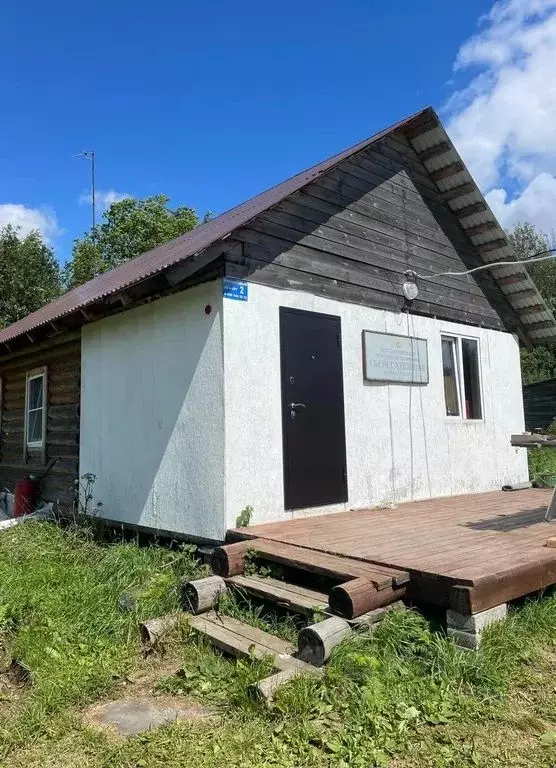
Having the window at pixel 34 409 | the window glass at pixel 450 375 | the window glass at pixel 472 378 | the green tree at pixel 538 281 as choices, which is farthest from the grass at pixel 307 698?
the green tree at pixel 538 281

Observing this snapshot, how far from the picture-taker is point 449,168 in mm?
8781

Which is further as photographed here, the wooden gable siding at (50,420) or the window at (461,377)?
the window at (461,377)

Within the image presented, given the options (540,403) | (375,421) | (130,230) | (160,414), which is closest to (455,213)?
(375,421)

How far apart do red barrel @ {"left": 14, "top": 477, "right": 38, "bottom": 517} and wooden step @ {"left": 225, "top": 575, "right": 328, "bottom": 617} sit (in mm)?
5779

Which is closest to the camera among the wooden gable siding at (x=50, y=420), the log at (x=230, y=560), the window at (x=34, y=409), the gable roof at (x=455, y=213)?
the log at (x=230, y=560)

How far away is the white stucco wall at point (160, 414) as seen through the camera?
5691 millimetres

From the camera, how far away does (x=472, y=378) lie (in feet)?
30.6

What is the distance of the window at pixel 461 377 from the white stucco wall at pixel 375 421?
15 cm

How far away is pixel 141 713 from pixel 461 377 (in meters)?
7.07

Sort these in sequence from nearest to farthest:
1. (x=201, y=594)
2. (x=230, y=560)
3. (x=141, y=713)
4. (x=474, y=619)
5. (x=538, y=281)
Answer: (x=141, y=713)
(x=474, y=619)
(x=201, y=594)
(x=230, y=560)
(x=538, y=281)

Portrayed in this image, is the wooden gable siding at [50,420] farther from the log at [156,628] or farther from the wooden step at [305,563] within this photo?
the log at [156,628]

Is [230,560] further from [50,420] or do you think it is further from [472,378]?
[472,378]

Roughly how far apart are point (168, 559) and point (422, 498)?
3.84 m

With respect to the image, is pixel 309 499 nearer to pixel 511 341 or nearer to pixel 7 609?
pixel 7 609
